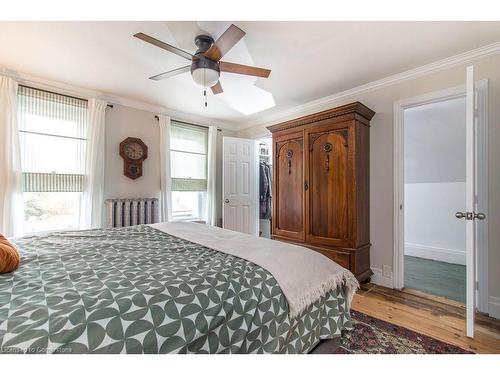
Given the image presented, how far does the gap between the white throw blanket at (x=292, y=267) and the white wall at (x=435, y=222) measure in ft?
10.6

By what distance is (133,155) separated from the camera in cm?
342

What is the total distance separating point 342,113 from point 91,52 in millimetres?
2617

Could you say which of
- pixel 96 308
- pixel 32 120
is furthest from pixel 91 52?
pixel 96 308

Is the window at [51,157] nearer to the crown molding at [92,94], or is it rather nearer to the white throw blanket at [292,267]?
the crown molding at [92,94]

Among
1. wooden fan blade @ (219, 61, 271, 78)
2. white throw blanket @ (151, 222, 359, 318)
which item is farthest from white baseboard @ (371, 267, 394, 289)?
wooden fan blade @ (219, 61, 271, 78)

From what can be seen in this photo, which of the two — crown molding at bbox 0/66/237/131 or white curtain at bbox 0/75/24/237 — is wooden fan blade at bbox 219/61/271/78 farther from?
white curtain at bbox 0/75/24/237

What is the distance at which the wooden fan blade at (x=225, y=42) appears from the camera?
1.55 meters

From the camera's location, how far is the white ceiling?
1852 millimetres

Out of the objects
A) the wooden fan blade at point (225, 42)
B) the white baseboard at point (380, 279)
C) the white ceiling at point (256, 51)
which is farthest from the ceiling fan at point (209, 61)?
the white baseboard at point (380, 279)

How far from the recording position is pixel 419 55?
7.32 ft

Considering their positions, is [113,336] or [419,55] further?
[419,55]

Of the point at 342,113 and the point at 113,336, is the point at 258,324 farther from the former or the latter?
the point at 342,113

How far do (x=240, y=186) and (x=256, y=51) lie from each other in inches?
93.0
